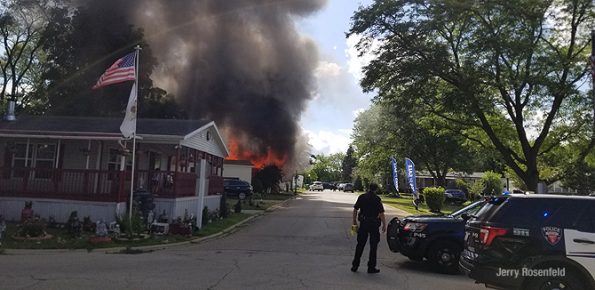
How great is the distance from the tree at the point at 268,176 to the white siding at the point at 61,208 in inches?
1171

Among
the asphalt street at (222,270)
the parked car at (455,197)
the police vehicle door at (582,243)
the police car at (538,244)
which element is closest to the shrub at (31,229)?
the asphalt street at (222,270)

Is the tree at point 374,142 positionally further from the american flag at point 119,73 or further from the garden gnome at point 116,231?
the garden gnome at point 116,231

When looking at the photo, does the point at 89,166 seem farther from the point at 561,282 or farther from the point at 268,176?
the point at 268,176

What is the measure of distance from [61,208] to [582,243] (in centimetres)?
1442

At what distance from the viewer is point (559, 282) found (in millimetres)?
6289

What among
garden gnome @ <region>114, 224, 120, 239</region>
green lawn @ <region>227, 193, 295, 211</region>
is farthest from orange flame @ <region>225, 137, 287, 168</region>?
garden gnome @ <region>114, 224, 120, 239</region>

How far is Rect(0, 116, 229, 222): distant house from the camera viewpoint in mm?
15594

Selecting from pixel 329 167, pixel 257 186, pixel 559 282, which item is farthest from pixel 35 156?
pixel 329 167

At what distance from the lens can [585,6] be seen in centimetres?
2294

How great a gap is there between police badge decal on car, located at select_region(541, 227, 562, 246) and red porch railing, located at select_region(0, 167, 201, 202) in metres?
12.3

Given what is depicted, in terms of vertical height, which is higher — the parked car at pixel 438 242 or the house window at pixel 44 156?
the house window at pixel 44 156

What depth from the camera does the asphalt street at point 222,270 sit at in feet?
25.7

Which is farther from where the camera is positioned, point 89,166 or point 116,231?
point 89,166

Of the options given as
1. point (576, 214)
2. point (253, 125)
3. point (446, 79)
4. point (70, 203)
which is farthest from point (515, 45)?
point (253, 125)
